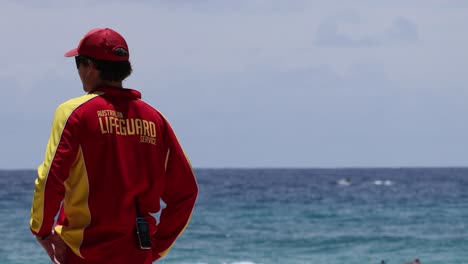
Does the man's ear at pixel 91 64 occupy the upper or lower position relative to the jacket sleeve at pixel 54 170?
upper

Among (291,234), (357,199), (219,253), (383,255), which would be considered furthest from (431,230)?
(357,199)

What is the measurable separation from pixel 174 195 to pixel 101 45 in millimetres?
668

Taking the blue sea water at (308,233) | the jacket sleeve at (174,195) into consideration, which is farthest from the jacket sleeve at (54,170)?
the blue sea water at (308,233)

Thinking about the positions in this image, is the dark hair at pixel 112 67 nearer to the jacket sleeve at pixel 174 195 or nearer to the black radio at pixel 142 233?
the jacket sleeve at pixel 174 195

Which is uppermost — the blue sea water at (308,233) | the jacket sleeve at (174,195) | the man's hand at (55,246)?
the jacket sleeve at (174,195)

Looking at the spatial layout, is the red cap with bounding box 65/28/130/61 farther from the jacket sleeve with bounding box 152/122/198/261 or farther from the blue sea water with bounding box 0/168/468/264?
the blue sea water with bounding box 0/168/468/264

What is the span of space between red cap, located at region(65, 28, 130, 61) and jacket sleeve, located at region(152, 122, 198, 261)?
1.20 feet

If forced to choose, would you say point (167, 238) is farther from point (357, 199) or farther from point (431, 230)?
point (357, 199)

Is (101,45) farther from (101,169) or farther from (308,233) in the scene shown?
→ (308,233)

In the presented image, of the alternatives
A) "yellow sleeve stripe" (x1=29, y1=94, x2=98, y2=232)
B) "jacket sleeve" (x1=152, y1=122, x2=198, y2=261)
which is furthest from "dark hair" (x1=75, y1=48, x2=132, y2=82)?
"jacket sleeve" (x1=152, y1=122, x2=198, y2=261)

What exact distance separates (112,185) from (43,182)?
273mm

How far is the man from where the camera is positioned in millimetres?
3719

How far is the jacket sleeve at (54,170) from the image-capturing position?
366 centimetres

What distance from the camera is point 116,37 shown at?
3.87 meters
